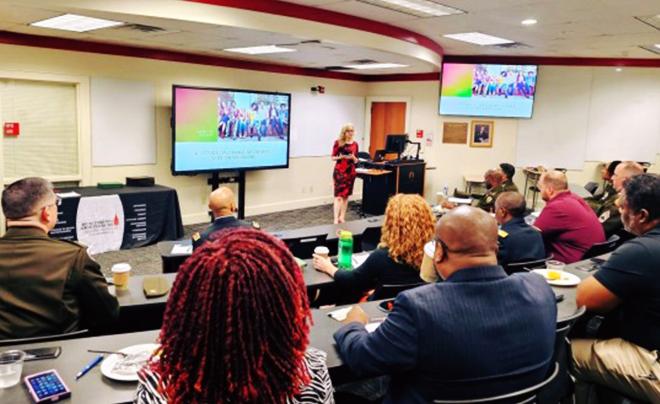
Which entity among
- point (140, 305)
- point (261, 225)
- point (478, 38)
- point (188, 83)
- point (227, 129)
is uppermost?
point (478, 38)

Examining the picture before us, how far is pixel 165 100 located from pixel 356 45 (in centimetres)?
301

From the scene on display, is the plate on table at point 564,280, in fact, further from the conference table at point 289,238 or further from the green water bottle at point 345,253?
the conference table at point 289,238

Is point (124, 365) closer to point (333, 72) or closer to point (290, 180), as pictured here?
point (290, 180)

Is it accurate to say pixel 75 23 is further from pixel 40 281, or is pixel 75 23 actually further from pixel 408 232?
pixel 408 232

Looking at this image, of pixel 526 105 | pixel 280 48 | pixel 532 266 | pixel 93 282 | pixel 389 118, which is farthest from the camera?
pixel 389 118

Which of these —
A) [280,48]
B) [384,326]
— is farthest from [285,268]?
[280,48]

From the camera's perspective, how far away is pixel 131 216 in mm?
5875

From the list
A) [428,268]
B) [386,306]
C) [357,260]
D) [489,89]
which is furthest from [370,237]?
[489,89]

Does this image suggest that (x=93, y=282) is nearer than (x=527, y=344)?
No

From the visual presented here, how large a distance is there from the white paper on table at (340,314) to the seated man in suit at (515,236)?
1.33 metres

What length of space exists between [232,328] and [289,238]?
8.66 feet

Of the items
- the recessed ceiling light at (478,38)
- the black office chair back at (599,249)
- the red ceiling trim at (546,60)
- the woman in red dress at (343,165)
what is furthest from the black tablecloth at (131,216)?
the red ceiling trim at (546,60)

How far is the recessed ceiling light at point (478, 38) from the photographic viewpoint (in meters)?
6.25

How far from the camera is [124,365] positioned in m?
1.67
